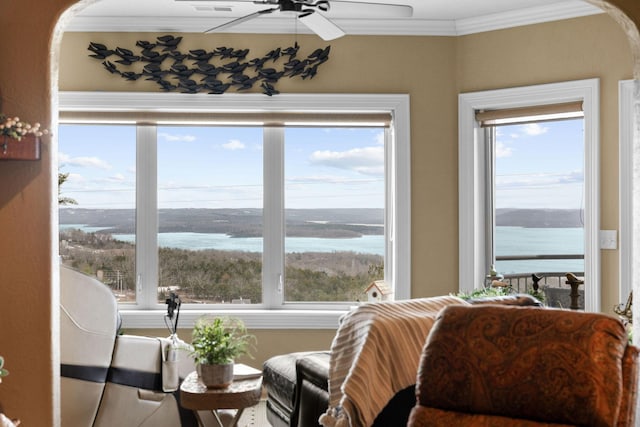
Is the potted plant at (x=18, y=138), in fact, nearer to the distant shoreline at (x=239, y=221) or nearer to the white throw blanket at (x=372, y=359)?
the white throw blanket at (x=372, y=359)

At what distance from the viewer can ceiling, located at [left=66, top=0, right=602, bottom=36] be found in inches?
202

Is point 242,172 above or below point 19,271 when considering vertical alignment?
above

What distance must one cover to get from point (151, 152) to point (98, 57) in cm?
77

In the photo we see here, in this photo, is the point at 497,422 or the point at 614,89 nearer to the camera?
the point at 497,422

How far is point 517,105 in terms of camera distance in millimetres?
5359

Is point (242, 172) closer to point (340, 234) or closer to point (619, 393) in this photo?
point (340, 234)

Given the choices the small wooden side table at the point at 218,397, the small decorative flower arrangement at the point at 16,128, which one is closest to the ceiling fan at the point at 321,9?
the small decorative flower arrangement at the point at 16,128

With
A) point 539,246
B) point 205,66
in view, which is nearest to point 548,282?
point 539,246

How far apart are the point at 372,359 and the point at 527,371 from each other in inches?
27.3

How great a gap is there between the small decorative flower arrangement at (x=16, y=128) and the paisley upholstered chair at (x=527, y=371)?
5.63 feet

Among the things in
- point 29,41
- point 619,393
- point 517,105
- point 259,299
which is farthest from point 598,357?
point 259,299

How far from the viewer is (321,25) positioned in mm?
3904

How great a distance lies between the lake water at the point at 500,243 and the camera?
5.46 m

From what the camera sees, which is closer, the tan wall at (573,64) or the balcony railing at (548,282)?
the tan wall at (573,64)
